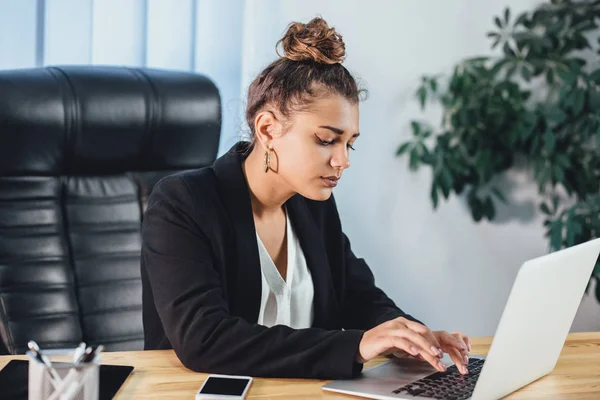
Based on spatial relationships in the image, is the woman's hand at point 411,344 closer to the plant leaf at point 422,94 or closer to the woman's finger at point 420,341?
the woman's finger at point 420,341

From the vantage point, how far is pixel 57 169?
1880 mm

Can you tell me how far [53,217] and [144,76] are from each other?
0.38 metres

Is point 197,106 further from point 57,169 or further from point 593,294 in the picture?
point 593,294

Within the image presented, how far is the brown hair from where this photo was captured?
5.03 ft

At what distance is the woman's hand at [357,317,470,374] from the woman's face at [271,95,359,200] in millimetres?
341

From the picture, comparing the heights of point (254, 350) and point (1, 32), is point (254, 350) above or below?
below

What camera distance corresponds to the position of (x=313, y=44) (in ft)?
5.09

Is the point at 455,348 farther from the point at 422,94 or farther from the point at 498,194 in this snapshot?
the point at 498,194

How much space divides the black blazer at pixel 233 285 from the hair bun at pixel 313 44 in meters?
0.23

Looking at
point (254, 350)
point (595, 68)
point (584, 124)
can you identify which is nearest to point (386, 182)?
point (584, 124)

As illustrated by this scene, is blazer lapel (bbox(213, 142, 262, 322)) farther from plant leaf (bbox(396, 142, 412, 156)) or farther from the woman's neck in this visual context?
plant leaf (bbox(396, 142, 412, 156))

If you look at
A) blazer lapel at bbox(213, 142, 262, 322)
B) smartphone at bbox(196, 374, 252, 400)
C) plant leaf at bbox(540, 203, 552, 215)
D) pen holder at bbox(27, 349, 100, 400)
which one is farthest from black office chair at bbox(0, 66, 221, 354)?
plant leaf at bbox(540, 203, 552, 215)

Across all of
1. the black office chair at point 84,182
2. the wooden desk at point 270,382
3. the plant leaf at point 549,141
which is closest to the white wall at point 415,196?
the plant leaf at point 549,141

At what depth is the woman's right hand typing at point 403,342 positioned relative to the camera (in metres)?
1.22
